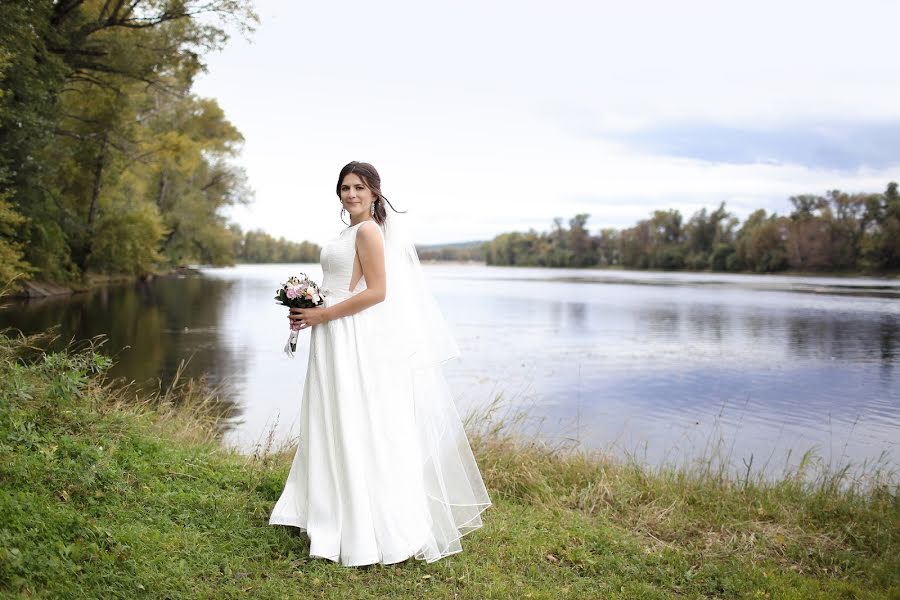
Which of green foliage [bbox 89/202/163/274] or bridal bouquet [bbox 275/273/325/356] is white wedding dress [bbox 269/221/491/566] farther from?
green foliage [bbox 89/202/163/274]

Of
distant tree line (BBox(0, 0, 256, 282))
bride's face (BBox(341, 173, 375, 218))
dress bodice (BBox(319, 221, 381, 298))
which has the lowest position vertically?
dress bodice (BBox(319, 221, 381, 298))

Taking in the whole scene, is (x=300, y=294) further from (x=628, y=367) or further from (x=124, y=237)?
(x=124, y=237)

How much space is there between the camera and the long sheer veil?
4.38 metres

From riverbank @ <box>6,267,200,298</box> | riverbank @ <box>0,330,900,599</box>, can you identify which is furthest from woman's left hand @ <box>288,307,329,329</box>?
riverbank @ <box>6,267,200,298</box>

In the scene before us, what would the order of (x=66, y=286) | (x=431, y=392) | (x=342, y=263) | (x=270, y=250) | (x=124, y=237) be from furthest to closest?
1. (x=270, y=250)
2. (x=124, y=237)
3. (x=66, y=286)
4. (x=431, y=392)
5. (x=342, y=263)

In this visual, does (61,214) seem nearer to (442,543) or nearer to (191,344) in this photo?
(191,344)

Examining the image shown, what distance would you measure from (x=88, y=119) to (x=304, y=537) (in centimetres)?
2806

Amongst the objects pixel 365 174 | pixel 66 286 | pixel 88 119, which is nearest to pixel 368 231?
pixel 365 174

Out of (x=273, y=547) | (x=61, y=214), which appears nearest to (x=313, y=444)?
(x=273, y=547)

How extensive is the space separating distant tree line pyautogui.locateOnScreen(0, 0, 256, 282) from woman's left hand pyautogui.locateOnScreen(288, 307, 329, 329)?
12.9 meters

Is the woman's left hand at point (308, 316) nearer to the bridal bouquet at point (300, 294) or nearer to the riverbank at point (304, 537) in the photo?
the bridal bouquet at point (300, 294)

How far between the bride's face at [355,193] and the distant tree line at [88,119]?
1283cm

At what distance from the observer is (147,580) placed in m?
3.63

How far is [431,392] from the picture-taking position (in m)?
4.46
